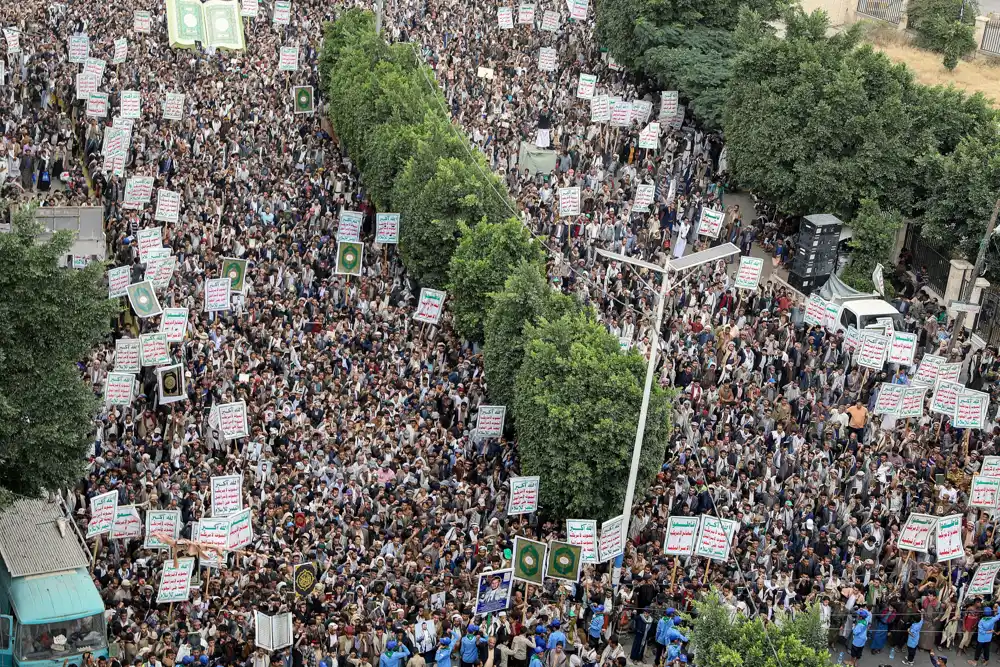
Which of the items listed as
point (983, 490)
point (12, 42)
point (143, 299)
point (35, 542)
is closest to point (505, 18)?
point (12, 42)

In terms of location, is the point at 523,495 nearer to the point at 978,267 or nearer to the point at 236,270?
the point at 236,270

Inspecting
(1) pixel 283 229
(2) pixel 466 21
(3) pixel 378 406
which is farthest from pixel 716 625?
(2) pixel 466 21

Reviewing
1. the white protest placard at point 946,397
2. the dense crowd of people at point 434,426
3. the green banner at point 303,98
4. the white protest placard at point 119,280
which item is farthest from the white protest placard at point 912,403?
the green banner at point 303,98

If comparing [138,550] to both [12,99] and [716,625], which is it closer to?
[716,625]

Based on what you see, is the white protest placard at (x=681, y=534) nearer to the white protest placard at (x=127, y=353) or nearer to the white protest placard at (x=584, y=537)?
the white protest placard at (x=584, y=537)

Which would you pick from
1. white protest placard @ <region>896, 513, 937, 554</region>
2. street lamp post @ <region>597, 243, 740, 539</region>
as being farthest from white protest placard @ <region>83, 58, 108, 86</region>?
white protest placard @ <region>896, 513, 937, 554</region>

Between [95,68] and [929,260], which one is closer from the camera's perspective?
[929,260]
